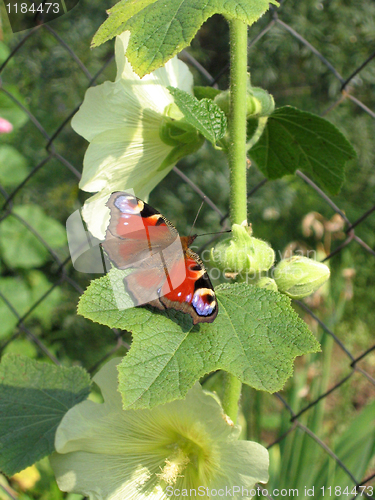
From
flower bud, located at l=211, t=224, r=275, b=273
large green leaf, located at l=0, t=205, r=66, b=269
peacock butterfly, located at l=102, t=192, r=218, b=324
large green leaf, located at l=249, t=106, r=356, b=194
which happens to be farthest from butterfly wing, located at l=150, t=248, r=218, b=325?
large green leaf, located at l=0, t=205, r=66, b=269

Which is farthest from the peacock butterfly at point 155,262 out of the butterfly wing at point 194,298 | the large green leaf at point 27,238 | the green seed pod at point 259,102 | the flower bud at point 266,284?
the large green leaf at point 27,238

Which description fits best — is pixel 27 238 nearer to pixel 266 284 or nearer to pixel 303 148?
pixel 303 148

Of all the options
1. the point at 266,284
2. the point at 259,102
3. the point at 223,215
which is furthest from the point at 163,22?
the point at 223,215

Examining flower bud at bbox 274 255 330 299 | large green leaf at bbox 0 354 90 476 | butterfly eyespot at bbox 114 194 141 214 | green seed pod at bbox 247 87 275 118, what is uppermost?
green seed pod at bbox 247 87 275 118

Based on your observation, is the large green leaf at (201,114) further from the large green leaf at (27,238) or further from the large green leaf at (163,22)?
the large green leaf at (27,238)

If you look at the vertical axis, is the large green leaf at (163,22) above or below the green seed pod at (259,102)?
above

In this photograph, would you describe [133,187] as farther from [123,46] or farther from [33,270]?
[33,270]

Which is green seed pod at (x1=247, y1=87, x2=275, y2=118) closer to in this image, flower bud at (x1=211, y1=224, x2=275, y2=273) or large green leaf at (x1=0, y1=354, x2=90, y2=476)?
flower bud at (x1=211, y1=224, x2=275, y2=273)
